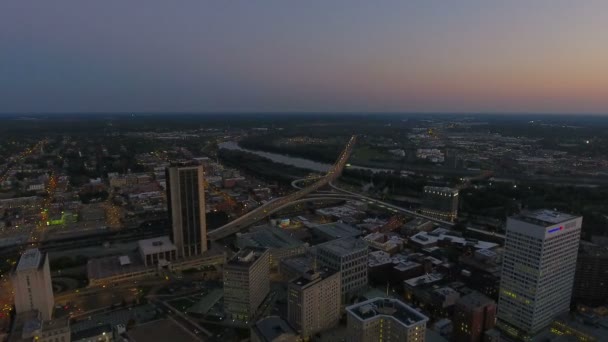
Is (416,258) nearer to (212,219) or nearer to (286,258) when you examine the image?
(286,258)

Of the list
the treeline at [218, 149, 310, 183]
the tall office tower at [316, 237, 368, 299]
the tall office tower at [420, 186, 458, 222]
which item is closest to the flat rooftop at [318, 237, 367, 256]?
the tall office tower at [316, 237, 368, 299]

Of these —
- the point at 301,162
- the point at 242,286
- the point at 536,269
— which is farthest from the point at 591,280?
the point at 301,162

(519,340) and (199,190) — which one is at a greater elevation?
(199,190)

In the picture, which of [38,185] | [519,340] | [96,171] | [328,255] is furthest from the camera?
[96,171]

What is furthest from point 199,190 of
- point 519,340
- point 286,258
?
point 519,340

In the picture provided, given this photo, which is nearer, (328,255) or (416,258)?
(328,255)

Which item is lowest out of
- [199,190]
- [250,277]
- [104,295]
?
[104,295]

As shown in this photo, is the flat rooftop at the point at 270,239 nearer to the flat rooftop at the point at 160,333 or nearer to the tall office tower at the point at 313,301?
the tall office tower at the point at 313,301
